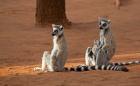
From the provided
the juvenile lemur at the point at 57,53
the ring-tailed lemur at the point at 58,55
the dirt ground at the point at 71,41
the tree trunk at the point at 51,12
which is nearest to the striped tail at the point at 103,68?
the ring-tailed lemur at the point at 58,55

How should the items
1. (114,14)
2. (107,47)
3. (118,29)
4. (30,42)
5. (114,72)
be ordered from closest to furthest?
(114,72) → (107,47) → (30,42) → (118,29) → (114,14)

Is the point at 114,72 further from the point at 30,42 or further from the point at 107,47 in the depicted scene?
the point at 30,42

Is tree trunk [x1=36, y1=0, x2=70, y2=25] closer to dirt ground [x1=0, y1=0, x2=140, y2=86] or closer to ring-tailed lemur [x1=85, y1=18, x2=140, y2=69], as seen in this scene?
dirt ground [x1=0, y1=0, x2=140, y2=86]

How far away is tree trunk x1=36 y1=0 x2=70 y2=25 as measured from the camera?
57.5 ft

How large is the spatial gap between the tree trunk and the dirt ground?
1.65ft

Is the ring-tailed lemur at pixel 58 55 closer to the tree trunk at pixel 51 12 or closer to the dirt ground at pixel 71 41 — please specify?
the dirt ground at pixel 71 41

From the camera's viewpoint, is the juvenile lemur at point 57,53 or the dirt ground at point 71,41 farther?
the juvenile lemur at point 57,53

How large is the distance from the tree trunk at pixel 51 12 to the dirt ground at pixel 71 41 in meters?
0.50

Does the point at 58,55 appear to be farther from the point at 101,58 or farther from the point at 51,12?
the point at 51,12

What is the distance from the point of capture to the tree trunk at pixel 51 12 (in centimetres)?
1753

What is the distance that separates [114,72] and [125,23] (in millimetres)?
10030

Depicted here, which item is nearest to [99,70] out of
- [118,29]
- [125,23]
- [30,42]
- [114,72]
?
[114,72]

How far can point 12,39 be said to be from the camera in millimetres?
15195

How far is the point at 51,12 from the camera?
694 inches
